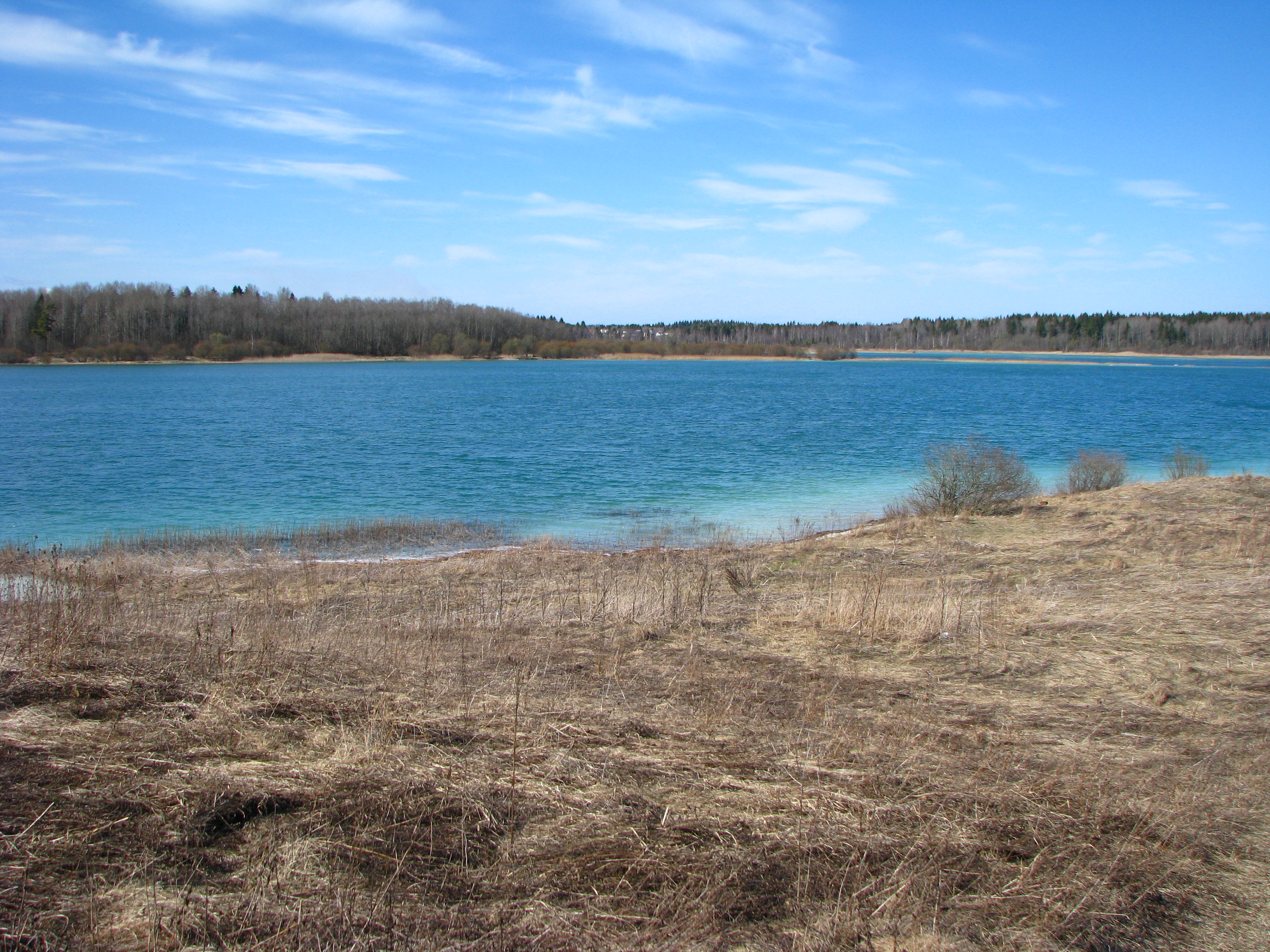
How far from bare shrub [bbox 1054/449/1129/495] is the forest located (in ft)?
428

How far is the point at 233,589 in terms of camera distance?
38.1 ft

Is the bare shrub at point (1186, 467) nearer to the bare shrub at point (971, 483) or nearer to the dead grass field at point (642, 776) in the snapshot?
the bare shrub at point (971, 483)

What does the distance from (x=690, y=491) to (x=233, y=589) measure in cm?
1378

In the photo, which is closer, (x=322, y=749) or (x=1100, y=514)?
(x=322, y=749)

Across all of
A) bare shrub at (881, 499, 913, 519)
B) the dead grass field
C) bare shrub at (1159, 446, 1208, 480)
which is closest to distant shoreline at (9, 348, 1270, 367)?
bare shrub at (881, 499, 913, 519)

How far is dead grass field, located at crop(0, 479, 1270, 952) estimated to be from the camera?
3.40m

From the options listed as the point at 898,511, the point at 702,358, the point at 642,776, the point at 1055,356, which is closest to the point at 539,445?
the point at 898,511

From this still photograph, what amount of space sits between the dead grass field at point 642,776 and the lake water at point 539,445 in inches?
395

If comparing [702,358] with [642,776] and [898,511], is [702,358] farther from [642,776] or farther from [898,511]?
[642,776]

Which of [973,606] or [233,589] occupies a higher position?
[973,606]

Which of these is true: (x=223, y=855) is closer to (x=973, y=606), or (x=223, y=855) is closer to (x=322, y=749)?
(x=322, y=749)

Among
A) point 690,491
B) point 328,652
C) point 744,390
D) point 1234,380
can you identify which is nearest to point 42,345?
point 744,390

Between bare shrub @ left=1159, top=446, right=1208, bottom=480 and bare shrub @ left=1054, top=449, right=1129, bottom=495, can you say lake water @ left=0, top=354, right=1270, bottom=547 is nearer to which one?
bare shrub @ left=1159, top=446, right=1208, bottom=480

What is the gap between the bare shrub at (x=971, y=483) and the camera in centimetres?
1727
